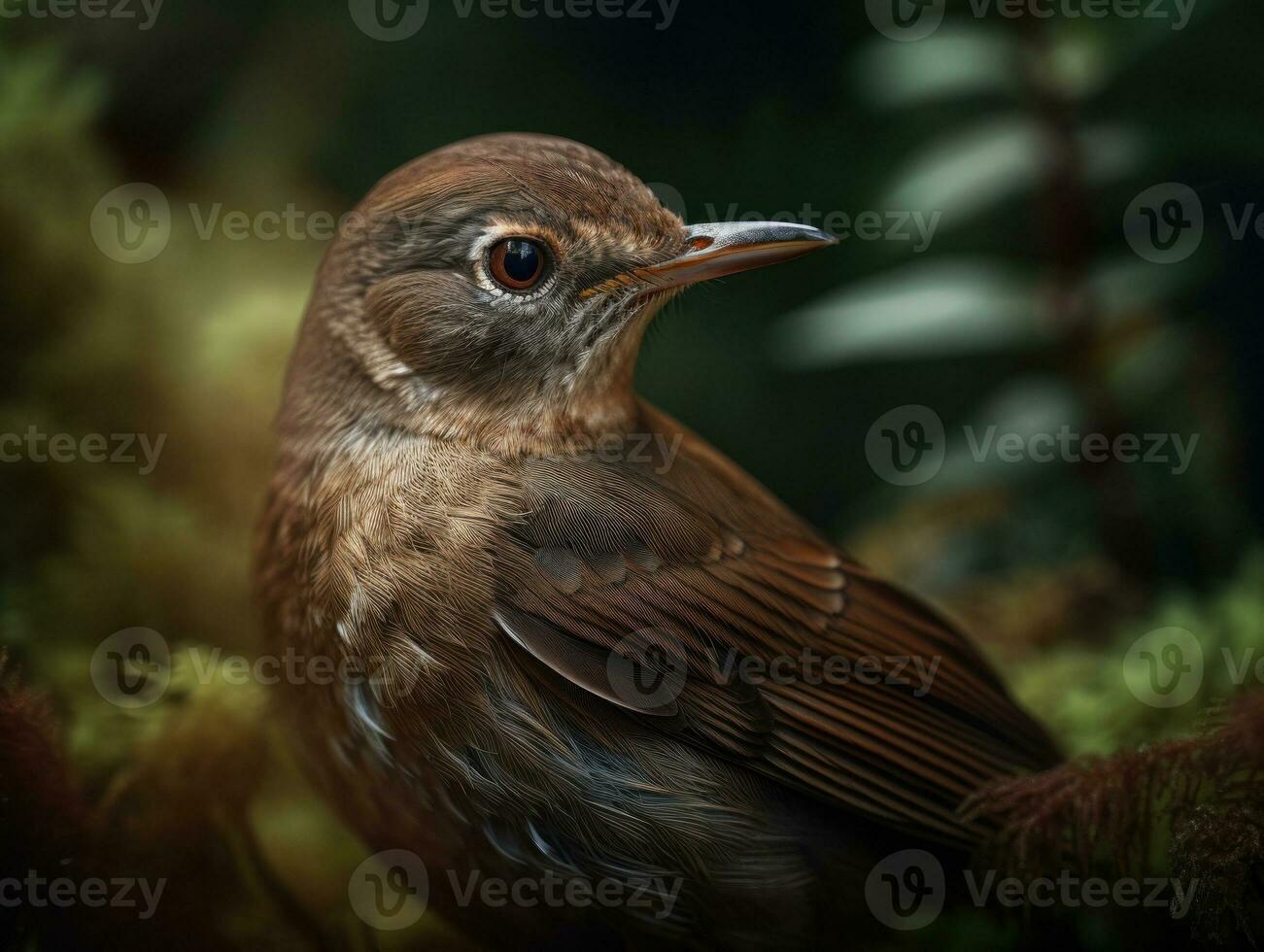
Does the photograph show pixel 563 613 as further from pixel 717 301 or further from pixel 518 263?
pixel 717 301

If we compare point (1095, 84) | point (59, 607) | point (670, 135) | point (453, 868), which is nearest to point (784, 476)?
point (670, 135)

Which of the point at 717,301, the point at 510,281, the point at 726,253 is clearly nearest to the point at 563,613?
the point at 510,281

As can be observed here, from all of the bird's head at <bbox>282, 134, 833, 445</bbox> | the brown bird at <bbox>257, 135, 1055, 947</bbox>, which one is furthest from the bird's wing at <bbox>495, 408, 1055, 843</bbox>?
the bird's head at <bbox>282, 134, 833, 445</bbox>

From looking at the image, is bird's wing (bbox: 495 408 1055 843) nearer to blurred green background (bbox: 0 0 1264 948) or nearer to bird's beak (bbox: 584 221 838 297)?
bird's beak (bbox: 584 221 838 297)

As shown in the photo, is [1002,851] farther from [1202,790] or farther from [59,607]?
[59,607]

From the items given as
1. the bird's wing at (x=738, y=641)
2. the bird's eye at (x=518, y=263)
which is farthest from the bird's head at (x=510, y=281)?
the bird's wing at (x=738, y=641)

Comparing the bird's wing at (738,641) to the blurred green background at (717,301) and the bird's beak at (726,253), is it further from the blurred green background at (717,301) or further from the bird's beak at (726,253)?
the blurred green background at (717,301)
